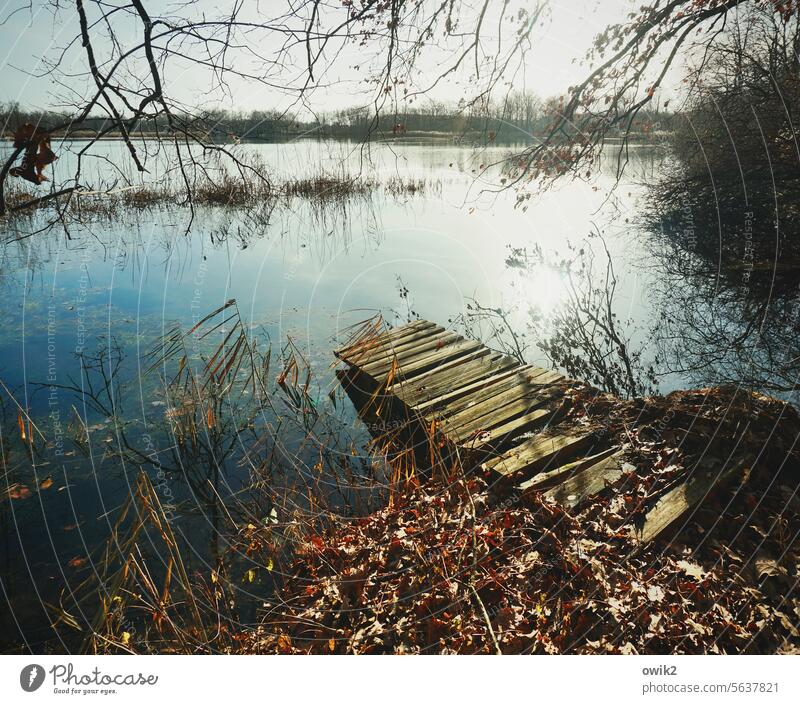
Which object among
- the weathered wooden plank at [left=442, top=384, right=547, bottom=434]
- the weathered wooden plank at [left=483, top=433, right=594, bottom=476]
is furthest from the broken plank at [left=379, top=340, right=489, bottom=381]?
the weathered wooden plank at [left=483, top=433, right=594, bottom=476]

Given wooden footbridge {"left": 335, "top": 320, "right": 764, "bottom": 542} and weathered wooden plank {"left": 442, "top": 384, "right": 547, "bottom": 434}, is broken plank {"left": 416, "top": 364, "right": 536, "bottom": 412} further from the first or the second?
weathered wooden plank {"left": 442, "top": 384, "right": 547, "bottom": 434}

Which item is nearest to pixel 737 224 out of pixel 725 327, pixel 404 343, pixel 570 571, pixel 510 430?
pixel 725 327

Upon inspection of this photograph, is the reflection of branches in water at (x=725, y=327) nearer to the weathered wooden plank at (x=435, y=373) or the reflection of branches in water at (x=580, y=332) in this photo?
the reflection of branches in water at (x=580, y=332)

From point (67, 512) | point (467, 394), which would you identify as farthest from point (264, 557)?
point (467, 394)

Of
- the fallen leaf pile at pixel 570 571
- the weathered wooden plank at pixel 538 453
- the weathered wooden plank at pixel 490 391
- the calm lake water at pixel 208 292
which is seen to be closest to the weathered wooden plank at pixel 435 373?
the weathered wooden plank at pixel 490 391

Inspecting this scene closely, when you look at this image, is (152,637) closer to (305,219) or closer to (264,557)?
(264,557)

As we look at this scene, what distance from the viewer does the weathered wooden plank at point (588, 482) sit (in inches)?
153

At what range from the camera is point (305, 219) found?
50.5ft

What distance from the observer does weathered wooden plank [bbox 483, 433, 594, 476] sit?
170 inches

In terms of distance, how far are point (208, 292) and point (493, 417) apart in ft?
24.8

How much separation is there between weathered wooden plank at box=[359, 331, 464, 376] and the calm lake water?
0.65 m

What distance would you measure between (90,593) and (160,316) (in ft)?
20.4

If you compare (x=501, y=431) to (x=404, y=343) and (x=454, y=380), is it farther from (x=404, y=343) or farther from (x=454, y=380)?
(x=404, y=343)

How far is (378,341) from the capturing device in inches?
296
